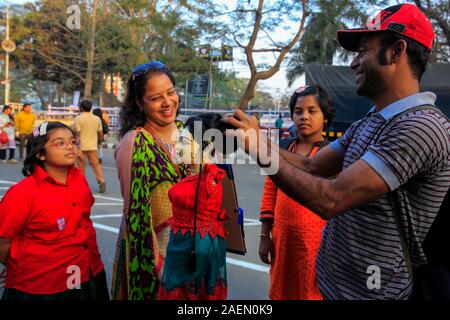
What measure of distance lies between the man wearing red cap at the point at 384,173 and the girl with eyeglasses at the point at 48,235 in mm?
1321

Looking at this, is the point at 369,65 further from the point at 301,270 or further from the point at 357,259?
the point at 301,270

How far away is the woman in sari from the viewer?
1.97 meters

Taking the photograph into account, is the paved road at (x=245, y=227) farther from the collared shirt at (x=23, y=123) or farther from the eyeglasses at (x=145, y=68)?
the eyeglasses at (x=145, y=68)

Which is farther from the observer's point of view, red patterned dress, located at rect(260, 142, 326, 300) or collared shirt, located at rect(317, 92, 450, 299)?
red patterned dress, located at rect(260, 142, 326, 300)

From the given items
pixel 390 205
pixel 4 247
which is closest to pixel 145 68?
pixel 4 247

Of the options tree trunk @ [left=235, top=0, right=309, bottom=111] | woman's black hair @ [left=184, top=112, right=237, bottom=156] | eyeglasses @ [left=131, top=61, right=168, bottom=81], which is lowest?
woman's black hair @ [left=184, top=112, right=237, bottom=156]

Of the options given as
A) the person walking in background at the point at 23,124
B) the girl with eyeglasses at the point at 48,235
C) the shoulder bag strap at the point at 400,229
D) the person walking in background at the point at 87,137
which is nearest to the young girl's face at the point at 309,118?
the shoulder bag strap at the point at 400,229

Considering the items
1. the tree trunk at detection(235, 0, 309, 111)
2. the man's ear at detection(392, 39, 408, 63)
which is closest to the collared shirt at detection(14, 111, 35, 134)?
the tree trunk at detection(235, 0, 309, 111)

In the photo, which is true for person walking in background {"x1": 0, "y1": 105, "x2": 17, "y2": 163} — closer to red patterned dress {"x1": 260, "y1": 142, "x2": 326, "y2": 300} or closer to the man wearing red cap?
red patterned dress {"x1": 260, "y1": 142, "x2": 326, "y2": 300}

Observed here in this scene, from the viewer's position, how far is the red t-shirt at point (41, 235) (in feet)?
7.30

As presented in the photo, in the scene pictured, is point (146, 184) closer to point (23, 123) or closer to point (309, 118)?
point (309, 118)

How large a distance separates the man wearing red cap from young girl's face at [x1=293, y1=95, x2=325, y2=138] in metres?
0.95
